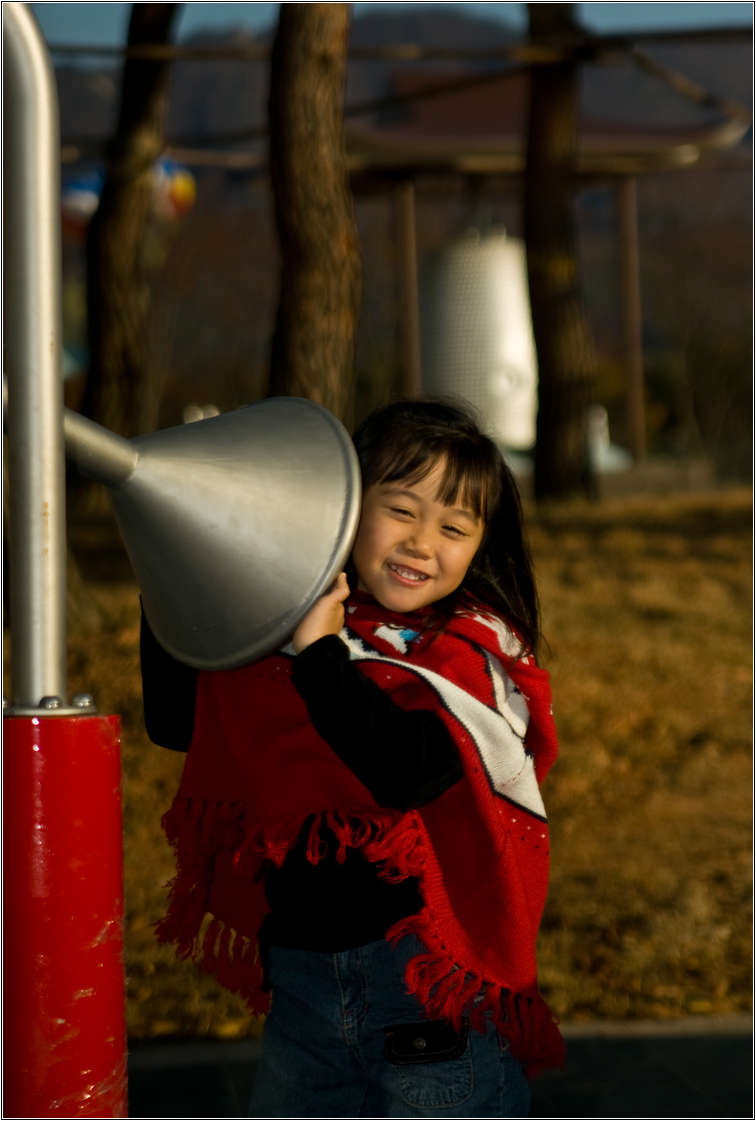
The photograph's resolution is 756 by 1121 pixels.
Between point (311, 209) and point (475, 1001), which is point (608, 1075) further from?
point (311, 209)

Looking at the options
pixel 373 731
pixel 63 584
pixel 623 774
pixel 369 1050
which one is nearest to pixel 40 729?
pixel 63 584

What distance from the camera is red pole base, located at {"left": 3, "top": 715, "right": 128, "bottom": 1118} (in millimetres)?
1168

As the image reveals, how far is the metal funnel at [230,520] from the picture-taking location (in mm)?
1242

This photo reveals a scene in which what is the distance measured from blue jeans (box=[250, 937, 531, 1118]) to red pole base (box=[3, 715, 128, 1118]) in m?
0.69

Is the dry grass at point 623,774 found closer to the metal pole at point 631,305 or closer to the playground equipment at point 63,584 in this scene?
the playground equipment at point 63,584

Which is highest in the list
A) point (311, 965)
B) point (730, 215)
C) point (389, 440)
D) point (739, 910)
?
point (730, 215)

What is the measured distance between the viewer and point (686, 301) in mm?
29016

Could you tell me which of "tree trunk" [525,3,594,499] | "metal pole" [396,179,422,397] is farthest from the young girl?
"metal pole" [396,179,422,397]

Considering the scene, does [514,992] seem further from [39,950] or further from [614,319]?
[614,319]

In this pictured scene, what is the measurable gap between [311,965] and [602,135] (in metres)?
14.4

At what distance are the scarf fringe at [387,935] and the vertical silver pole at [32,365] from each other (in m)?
0.73

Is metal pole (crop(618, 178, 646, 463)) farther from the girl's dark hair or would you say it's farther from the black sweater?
the black sweater

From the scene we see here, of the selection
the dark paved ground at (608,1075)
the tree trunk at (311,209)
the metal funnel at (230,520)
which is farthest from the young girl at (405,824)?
the tree trunk at (311,209)

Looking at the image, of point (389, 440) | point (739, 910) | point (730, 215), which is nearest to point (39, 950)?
point (389, 440)
